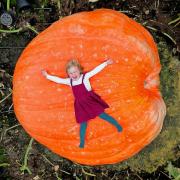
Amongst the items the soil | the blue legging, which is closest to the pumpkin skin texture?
the blue legging

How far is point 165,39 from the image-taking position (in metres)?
3.73

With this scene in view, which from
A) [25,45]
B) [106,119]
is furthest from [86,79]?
[25,45]

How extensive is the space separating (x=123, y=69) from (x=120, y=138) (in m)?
0.38

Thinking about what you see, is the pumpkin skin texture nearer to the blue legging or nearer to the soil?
the blue legging

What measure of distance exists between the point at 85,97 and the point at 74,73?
157mm

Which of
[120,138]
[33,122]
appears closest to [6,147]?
[33,122]

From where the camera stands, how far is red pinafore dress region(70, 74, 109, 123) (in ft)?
9.62

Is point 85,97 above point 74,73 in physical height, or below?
below

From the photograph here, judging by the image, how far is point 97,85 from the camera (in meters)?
2.96

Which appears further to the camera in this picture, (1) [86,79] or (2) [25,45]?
(2) [25,45]

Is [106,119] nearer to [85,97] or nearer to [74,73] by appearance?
[85,97]

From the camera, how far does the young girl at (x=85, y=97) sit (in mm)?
2916

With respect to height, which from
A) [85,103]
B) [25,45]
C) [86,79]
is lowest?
[25,45]

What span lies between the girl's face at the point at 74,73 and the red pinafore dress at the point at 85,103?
6cm
